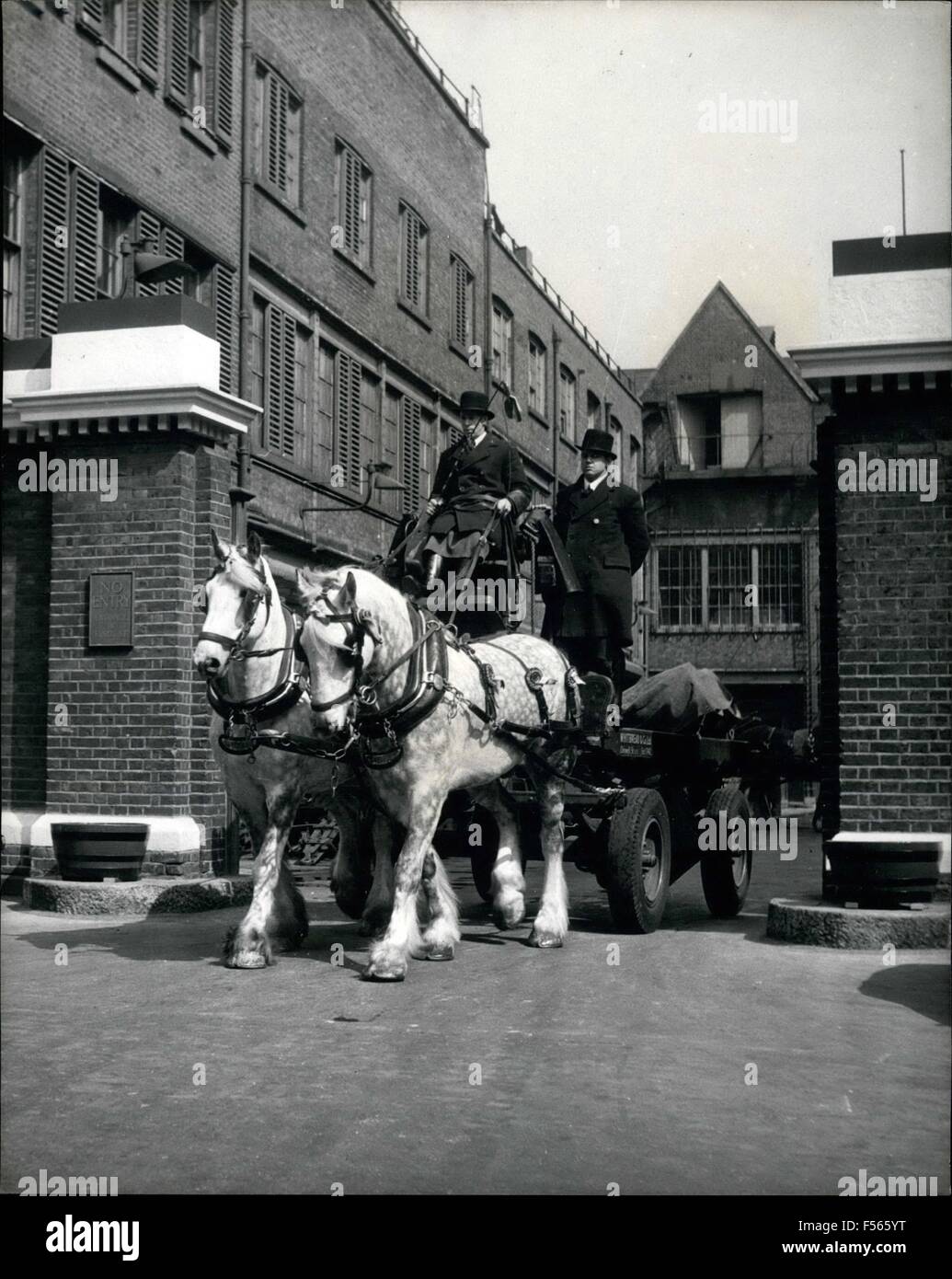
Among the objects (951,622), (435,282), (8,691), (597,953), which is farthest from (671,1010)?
(435,282)

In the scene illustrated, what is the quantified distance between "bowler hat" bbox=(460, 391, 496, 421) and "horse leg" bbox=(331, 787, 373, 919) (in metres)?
2.87

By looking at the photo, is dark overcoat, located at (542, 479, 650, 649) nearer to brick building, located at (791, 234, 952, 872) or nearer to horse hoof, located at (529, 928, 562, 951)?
brick building, located at (791, 234, 952, 872)

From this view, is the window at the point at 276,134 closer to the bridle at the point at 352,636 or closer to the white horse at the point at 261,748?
the white horse at the point at 261,748

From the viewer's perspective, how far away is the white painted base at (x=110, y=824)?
11.5 meters

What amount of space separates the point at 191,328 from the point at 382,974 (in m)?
5.92

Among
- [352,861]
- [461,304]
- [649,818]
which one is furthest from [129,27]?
[649,818]

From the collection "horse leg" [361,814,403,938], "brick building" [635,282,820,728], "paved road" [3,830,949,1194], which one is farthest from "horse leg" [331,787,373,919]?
"brick building" [635,282,820,728]

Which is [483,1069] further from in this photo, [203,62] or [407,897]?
[203,62]

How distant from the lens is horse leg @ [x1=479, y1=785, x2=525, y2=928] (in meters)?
9.62

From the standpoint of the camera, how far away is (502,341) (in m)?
27.6

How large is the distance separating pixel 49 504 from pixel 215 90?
20.9ft

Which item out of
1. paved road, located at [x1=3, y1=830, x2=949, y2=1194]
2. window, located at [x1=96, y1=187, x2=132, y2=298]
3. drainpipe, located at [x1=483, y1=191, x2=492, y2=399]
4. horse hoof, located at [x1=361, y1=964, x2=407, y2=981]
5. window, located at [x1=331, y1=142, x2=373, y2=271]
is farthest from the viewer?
window, located at [x1=331, y1=142, x2=373, y2=271]

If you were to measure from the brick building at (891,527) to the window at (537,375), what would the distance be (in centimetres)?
1992

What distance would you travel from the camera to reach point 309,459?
18.3 m
